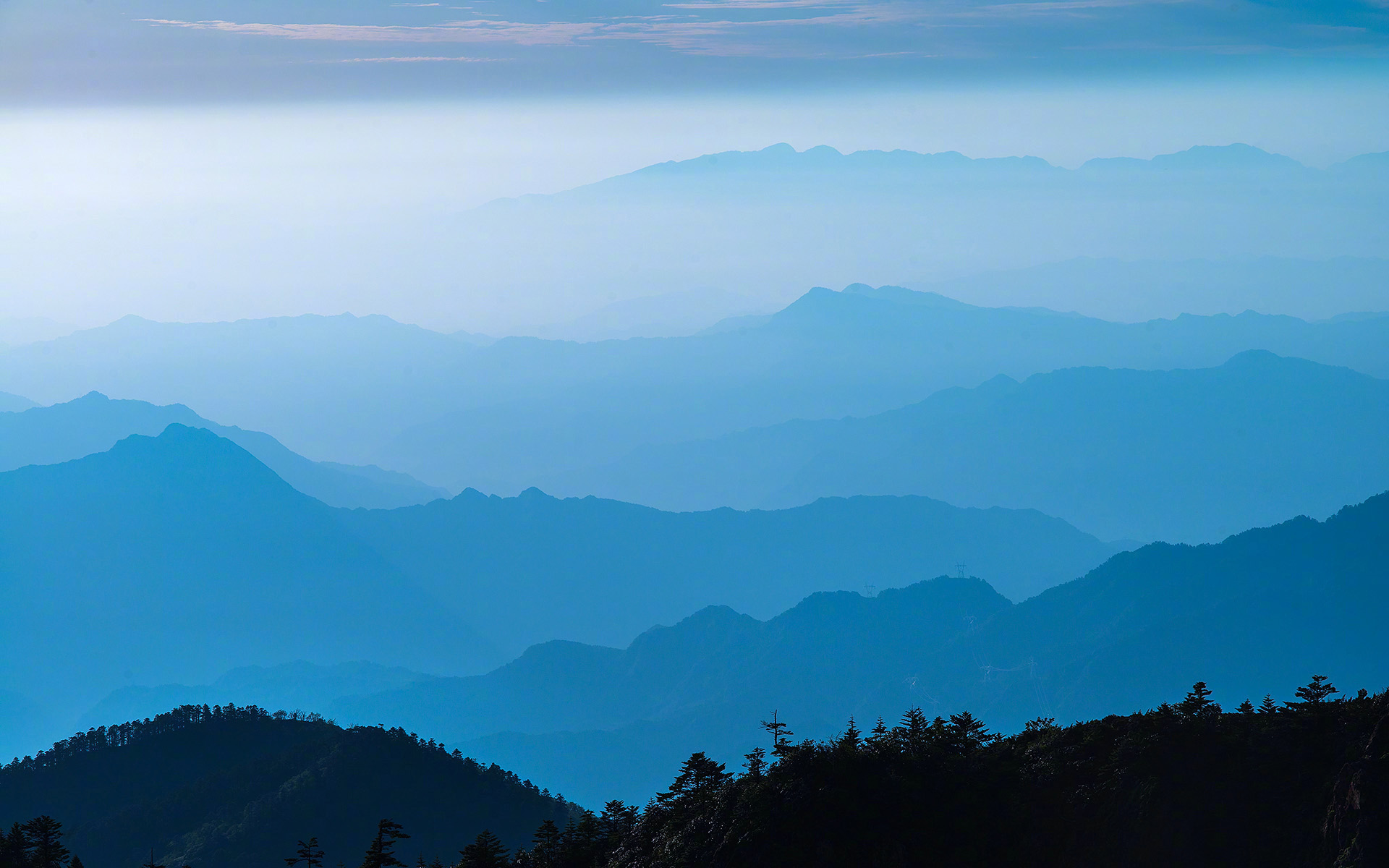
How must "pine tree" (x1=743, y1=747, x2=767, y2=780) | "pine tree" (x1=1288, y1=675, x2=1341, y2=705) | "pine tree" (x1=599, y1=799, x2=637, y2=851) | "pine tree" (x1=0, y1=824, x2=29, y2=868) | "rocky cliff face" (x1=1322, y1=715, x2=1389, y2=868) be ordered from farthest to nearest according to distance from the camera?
"pine tree" (x1=0, y1=824, x2=29, y2=868) → "pine tree" (x1=599, y1=799, x2=637, y2=851) → "pine tree" (x1=743, y1=747, x2=767, y2=780) → "pine tree" (x1=1288, y1=675, x2=1341, y2=705) → "rocky cliff face" (x1=1322, y1=715, x2=1389, y2=868)

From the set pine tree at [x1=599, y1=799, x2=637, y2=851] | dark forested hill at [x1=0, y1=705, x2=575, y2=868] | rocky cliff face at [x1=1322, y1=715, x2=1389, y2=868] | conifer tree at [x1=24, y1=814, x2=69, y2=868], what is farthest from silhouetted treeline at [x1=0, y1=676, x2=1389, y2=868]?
dark forested hill at [x1=0, y1=705, x2=575, y2=868]

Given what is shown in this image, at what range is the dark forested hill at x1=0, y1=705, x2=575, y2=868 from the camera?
333 feet

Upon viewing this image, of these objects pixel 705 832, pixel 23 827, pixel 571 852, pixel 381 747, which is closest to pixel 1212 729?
pixel 705 832

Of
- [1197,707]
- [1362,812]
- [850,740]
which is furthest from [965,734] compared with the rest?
[1362,812]

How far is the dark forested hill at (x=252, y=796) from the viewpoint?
102 m

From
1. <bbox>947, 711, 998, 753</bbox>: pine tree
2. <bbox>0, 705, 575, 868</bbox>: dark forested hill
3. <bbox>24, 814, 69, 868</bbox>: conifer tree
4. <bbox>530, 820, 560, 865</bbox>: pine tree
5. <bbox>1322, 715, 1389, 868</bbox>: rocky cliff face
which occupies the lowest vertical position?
<bbox>1322, 715, 1389, 868</bbox>: rocky cliff face

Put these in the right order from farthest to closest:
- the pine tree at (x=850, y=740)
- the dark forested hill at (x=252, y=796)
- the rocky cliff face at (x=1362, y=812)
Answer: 1. the dark forested hill at (x=252, y=796)
2. the pine tree at (x=850, y=740)
3. the rocky cliff face at (x=1362, y=812)

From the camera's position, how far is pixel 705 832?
35875 millimetres

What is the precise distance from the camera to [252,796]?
10756 centimetres

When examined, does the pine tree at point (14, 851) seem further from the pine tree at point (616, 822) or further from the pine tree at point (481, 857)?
the pine tree at point (616, 822)

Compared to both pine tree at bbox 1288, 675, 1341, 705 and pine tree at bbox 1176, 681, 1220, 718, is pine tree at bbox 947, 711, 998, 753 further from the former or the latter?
pine tree at bbox 1288, 675, 1341, 705

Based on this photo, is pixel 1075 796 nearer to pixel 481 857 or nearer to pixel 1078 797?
pixel 1078 797

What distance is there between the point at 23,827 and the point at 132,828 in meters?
54.1

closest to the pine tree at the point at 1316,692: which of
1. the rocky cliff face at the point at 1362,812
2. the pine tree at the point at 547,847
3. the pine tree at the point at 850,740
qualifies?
the rocky cliff face at the point at 1362,812
